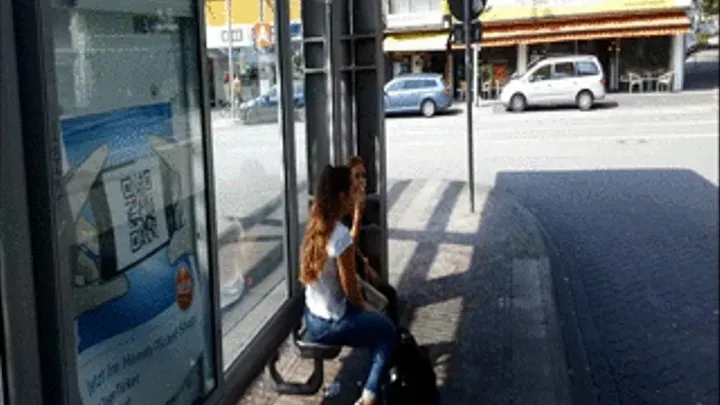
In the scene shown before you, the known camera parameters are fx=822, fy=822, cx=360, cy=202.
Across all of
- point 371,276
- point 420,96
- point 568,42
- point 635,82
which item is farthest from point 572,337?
point 635,82

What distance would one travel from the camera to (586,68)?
2597 centimetres

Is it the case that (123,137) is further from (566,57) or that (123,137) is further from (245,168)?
(566,57)

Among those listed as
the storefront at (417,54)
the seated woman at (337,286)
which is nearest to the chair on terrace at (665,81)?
the storefront at (417,54)

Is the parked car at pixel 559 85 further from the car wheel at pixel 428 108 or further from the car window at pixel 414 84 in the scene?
the car window at pixel 414 84

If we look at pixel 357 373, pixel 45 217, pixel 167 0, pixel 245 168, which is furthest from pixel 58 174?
pixel 357 373

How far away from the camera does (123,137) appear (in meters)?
3.27

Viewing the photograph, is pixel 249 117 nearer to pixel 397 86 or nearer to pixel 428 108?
pixel 428 108

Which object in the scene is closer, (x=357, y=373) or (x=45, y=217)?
(x=45, y=217)

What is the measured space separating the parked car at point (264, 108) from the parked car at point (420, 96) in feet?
73.0

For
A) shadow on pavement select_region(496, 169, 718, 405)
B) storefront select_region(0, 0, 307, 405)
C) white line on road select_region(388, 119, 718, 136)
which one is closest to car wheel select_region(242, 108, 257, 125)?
storefront select_region(0, 0, 307, 405)

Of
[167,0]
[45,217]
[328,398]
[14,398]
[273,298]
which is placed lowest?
[328,398]

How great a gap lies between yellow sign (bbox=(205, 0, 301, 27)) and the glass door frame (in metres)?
1.74

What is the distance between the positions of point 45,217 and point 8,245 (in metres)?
0.16

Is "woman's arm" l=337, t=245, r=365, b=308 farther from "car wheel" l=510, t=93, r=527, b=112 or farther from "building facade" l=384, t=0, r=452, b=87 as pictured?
"car wheel" l=510, t=93, r=527, b=112
